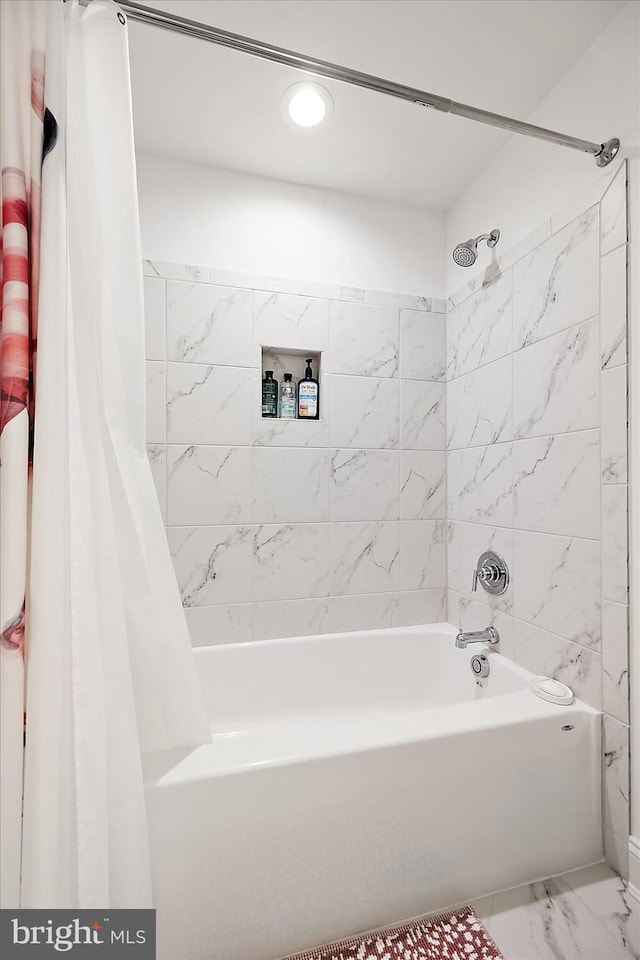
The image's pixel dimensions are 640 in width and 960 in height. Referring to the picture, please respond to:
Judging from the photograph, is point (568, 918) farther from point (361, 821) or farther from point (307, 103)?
point (307, 103)

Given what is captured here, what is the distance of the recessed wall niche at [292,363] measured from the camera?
196cm

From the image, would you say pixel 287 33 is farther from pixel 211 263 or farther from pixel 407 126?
pixel 211 263

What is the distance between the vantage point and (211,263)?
1854 mm

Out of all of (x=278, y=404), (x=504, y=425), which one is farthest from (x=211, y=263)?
(x=504, y=425)

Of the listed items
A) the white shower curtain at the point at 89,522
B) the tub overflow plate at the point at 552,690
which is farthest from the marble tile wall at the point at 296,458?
the white shower curtain at the point at 89,522

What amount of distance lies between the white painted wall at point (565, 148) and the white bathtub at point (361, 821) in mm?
1588

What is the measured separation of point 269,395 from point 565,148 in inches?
51.5

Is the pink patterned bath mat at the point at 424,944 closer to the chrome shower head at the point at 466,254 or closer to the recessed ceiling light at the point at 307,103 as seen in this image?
the chrome shower head at the point at 466,254

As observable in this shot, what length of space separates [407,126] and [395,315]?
671 millimetres

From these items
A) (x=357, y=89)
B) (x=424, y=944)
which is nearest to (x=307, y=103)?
(x=357, y=89)

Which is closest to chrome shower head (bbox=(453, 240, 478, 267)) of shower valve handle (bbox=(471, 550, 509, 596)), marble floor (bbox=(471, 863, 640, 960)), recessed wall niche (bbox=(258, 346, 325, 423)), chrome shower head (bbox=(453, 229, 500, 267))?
chrome shower head (bbox=(453, 229, 500, 267))

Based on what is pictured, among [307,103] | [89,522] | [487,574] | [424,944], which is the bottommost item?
[424,944]

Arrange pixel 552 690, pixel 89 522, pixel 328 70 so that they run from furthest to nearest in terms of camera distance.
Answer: pixel 552 690 → pixel 328 70 → pixel 89 522

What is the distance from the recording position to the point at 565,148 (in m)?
1.48
